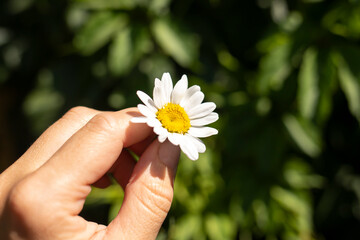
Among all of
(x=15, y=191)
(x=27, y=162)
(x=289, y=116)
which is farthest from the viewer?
(x=289, y=116)

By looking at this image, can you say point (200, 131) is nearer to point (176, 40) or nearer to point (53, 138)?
point (53, 138)

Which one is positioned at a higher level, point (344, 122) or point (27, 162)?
point (27, 162)

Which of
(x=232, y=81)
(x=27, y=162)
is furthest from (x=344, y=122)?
(x=27, y=162)

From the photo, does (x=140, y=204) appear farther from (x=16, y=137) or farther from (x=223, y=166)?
(x=16, y=137)

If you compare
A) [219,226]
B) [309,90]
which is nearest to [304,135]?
[309,90]

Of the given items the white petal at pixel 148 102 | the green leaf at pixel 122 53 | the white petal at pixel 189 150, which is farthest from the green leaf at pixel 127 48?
the white petal at pixel 189 150

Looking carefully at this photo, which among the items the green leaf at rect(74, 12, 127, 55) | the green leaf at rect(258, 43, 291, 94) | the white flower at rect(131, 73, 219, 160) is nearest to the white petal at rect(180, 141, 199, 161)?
the white flower at rect(131, 73, 219, 160)

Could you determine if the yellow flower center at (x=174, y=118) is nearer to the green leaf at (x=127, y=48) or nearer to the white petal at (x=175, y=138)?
the white petal at (x=175, y=138)
